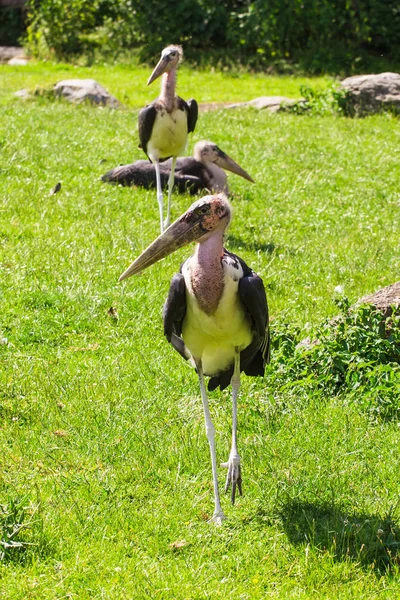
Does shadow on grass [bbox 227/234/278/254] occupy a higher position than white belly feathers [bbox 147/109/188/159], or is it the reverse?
white belly feathers [bbox 147/109/188/159]

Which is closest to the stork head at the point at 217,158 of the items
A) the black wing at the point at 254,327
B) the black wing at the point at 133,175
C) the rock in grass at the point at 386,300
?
the black wing at the point at 133,175

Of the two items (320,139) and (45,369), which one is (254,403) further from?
(320,139)

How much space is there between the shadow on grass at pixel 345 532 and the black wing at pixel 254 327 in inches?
32.9

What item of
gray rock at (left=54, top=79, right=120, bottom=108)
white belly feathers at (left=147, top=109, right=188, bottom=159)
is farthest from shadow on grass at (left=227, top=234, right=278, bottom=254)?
gray rock at (left=54, top=79, right=120, bottom=108)

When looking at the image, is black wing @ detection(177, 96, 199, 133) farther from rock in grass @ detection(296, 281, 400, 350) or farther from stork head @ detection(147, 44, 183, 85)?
rock in grass @ detection(296, 281, 400, 350)

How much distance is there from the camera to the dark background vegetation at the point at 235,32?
2152 cm

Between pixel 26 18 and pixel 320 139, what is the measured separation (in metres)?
14.7

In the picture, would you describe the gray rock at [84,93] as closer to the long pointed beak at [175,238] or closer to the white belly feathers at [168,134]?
the white belly feathers at [168,134]

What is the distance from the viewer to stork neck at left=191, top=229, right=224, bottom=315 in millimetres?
4777

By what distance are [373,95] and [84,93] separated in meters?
4.88

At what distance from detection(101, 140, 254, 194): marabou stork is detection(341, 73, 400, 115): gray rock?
581cm

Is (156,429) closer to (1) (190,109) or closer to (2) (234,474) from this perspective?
(2) (234,474)

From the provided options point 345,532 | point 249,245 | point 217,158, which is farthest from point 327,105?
point 345,532

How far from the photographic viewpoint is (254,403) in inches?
240
